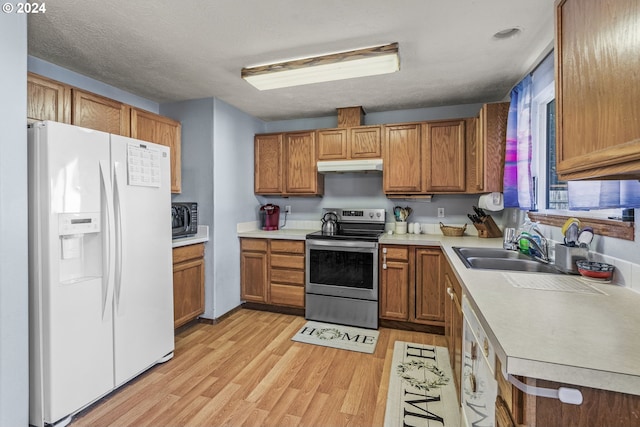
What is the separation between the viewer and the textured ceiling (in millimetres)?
1664

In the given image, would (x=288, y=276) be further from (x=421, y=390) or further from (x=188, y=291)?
(x=421, y=390)

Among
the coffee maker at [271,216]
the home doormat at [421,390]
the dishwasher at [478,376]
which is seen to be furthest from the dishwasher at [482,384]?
the coffee maker at [271,216]

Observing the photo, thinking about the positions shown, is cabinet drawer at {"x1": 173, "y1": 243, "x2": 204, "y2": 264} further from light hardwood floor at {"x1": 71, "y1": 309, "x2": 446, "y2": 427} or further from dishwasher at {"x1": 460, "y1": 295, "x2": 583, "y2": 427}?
dishwasher at {"x1": 460, "y1": 295, "x2": 583, "y2": 427}

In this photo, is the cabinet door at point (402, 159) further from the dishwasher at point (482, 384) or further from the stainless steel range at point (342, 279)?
the dishwasher at point (482, 384)

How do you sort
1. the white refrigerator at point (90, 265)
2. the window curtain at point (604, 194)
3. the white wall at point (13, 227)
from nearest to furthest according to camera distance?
the window curtain at point (604, 194), the white wall at point (13, 227), the white refrigerator at point (90, 265)

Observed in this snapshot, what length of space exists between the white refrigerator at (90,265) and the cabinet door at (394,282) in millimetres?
1977

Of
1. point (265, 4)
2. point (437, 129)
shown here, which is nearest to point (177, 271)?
point (265, 4)

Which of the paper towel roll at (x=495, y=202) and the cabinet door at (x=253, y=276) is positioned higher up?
the paper towel roll at (x=495, y=202)

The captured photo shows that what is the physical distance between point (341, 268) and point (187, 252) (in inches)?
60.3

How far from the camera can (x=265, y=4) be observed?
1.63 m

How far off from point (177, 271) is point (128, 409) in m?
1.15

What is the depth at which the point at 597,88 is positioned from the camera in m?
0.92

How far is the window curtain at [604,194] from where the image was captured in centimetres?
120

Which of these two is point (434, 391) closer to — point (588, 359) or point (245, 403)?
point (245, 403)
